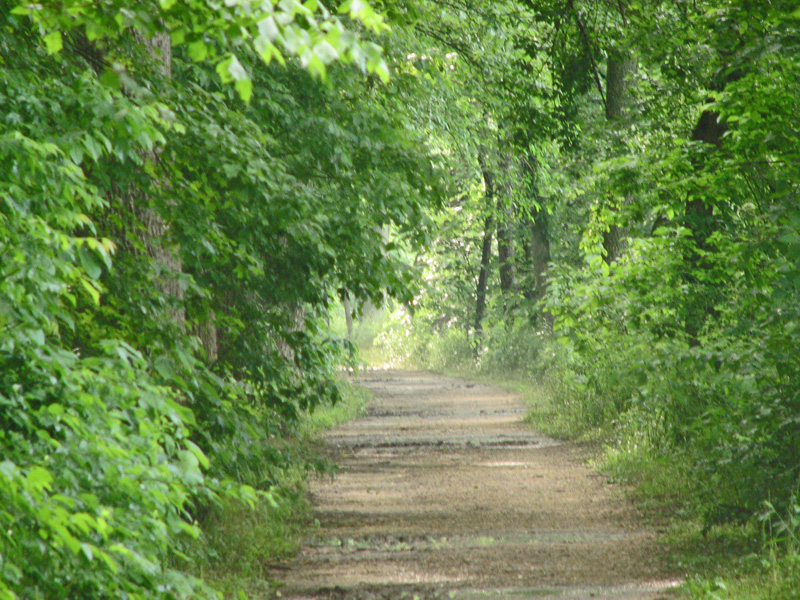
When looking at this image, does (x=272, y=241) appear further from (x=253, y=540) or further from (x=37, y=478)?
(x=37, y=478)

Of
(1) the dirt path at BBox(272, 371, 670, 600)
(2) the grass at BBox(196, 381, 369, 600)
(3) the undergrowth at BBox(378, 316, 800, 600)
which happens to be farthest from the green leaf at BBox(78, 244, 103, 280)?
(3) the undergrowth at BBox(378, 316, 800, 600)

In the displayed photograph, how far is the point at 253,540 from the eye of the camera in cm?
719

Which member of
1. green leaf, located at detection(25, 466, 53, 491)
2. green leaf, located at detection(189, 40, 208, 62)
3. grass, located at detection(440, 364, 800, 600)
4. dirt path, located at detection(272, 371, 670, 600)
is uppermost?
green leaf, located at detection(189, 40, 208, 62)

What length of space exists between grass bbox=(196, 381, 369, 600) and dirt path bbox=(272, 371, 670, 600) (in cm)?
20

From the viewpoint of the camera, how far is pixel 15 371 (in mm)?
3814

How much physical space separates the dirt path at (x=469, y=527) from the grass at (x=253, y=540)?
0.20 metres

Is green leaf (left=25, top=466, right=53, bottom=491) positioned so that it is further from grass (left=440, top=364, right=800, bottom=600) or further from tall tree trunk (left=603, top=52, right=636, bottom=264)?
tall tree trunk (left=603, top=52, right=636, bottom=264)

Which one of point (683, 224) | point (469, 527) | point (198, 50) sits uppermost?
point (198, 50)

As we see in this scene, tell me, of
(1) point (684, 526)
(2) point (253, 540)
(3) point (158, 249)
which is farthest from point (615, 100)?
(2) point (253, 540)

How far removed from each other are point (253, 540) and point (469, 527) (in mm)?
2101

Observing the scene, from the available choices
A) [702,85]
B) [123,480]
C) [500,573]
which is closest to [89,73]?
[123,480]

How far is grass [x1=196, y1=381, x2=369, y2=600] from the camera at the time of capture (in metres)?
6.13

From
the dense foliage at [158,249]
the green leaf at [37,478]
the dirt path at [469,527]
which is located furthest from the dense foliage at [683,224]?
the green leaf at [37,478]

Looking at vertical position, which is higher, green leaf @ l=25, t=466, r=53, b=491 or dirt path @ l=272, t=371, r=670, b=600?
green leaf @ l=25, t=466, r=53, b=491
